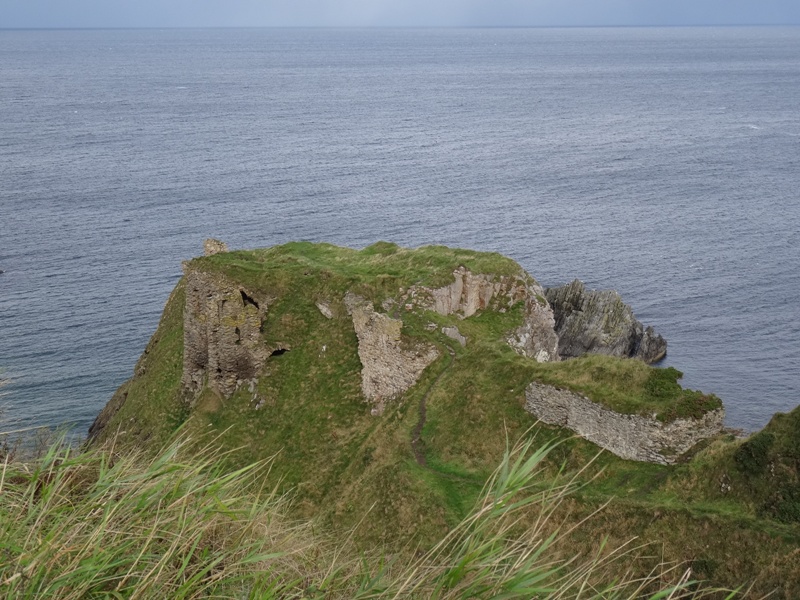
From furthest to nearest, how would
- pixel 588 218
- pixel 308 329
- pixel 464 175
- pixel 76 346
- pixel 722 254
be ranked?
pixel 464 175 → pixel 588 218 → pixel 722 254 → pixel 76 346 → pixel 308 329

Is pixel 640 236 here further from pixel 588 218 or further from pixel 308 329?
pixel 308 329

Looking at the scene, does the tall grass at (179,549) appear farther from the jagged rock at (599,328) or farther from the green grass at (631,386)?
the jagged rock at (599,328)

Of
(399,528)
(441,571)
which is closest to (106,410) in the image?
(399,528)

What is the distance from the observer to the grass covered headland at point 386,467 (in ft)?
38.0

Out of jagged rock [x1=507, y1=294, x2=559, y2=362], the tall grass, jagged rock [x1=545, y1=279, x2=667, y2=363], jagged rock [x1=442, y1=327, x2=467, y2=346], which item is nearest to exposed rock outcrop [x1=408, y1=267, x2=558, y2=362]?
jagged rock [x1=507, y1=294, x2=559, y2=362]

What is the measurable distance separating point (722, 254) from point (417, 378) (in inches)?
2474

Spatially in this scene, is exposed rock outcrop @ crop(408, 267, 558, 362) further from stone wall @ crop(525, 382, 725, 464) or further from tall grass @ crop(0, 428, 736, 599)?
tall grass @ crop(0, 428, 736, 599)

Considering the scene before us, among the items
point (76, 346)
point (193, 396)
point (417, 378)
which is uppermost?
point (417, 378)

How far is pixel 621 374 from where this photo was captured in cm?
3559

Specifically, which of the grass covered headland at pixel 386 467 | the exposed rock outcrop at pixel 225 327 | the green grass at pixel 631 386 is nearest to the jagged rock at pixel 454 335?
the grass covered headland at pixel 386 467

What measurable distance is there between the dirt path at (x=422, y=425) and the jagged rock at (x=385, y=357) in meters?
0.92

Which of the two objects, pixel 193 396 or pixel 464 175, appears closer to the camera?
pixel 193 396

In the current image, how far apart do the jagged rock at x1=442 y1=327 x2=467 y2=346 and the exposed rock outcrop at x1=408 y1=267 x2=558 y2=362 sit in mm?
1963

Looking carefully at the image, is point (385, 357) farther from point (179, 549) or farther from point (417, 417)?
point (179, 549)
